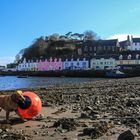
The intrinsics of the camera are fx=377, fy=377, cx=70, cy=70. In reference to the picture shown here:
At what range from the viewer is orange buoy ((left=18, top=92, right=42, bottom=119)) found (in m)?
10.5

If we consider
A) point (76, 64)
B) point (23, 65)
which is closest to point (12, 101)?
point (76, 64)

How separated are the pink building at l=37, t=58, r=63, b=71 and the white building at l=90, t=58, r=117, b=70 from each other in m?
17.2

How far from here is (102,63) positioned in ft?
429

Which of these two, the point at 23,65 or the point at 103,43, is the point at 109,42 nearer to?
the point at 103,43

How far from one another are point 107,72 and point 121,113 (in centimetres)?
9251

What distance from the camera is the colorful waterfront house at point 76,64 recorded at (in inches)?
5300

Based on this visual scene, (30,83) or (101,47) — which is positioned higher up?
(101,47)

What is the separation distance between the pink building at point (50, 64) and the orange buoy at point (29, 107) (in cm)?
13430

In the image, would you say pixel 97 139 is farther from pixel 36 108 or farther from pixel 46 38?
pixel 46 38

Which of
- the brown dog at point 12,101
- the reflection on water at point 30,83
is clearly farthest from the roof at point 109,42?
the brown dog at point 12,101

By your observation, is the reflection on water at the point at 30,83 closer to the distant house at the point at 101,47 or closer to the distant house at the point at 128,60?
the distant house at the point at 128,60

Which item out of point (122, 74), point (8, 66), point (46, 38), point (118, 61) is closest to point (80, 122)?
point (122, 74)

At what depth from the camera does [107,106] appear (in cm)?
1337

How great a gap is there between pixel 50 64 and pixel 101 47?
2159 centimetres
